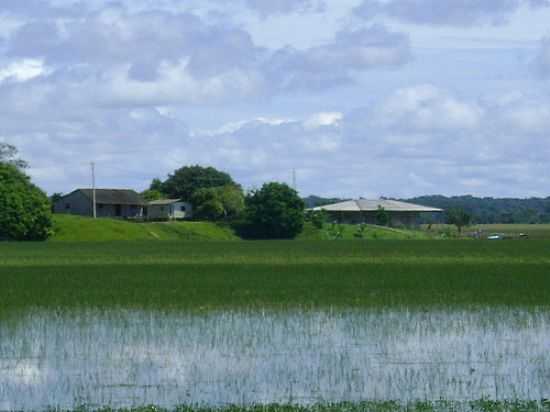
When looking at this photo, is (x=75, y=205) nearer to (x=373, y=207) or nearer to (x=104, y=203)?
(x=104, y=203)

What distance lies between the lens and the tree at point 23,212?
308 ft

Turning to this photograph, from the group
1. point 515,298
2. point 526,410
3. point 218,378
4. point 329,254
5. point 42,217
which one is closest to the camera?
point 526,410

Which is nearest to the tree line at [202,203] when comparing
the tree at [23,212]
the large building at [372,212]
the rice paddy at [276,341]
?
the tree at [23,212]

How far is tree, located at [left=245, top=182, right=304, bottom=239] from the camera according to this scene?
371ft

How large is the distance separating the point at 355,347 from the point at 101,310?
957 centimetres

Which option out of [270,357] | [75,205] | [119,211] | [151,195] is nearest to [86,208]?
[75,205]

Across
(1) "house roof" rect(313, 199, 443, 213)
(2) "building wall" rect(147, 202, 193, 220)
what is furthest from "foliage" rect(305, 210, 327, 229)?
(1) "house roof" rect(313, 199, 443, 213)

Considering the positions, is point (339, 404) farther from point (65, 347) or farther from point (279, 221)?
point (279, 221)

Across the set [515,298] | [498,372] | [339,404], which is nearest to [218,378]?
[339,404]

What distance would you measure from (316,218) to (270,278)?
80725 millimetres

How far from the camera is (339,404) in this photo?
1631 cm

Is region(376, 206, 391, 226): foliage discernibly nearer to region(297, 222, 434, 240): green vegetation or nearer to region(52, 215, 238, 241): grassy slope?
region(297, 222, 434, 240): green vegetation

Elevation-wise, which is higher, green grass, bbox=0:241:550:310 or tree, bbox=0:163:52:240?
tree, bbox=0:163:52:240

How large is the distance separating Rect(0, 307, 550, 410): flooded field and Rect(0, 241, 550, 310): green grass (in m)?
3.50
